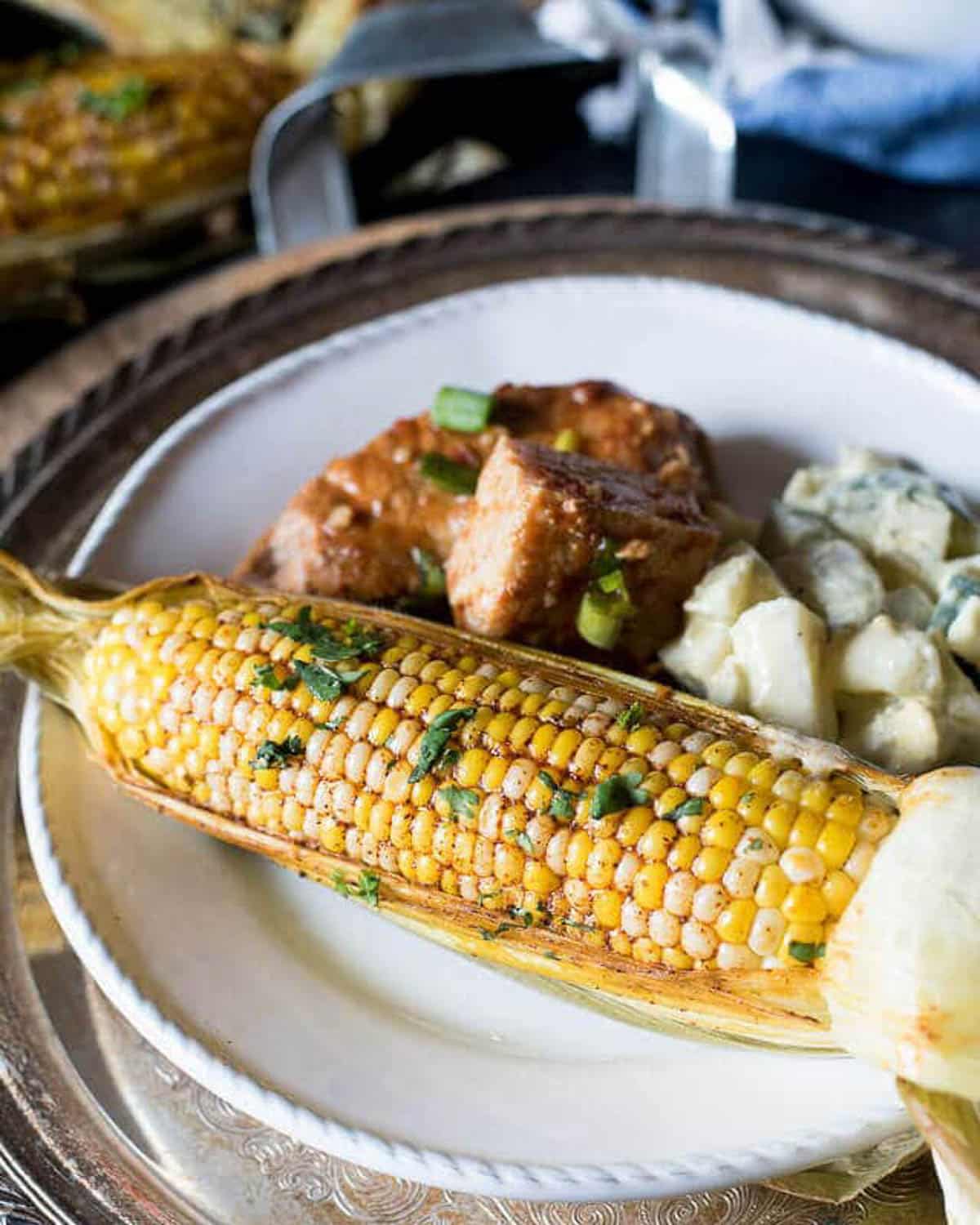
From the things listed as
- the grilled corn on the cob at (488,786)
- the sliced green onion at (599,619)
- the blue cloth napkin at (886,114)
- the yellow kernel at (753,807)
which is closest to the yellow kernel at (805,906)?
the grilled corn on the cob at (488,786)

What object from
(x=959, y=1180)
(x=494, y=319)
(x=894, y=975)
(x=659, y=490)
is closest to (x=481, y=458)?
(x=659, y=490)

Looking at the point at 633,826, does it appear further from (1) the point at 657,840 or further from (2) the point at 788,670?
(2) the point at 788,670

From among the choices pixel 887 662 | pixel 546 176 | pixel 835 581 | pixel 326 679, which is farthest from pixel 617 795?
pixel 546 176

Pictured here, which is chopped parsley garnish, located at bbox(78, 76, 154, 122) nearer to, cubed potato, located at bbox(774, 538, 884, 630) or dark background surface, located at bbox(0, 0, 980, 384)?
dark background surface, located at bbox(0, 0, 980, 384)

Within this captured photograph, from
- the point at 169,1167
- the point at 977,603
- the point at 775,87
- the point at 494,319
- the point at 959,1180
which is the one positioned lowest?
the point at 169,1167

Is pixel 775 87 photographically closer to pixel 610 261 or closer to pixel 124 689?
pixel 610 261

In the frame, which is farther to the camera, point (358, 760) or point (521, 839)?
point (358, 760)
